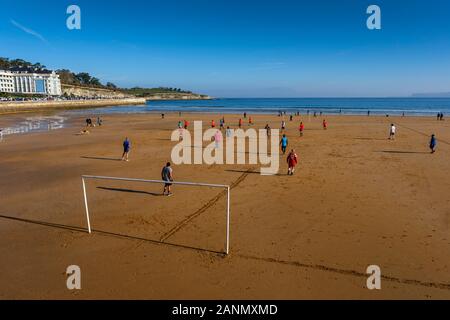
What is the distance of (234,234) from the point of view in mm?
9469

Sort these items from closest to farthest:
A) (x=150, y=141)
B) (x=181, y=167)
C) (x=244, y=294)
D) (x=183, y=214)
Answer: (x=244, y=294) < (x=183, y=214) < (x=181, y=167) < (x=150, y=141)

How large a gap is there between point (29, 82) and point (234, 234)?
167544 mm

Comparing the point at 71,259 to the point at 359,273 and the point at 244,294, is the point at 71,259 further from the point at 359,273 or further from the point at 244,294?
the point at 359,273

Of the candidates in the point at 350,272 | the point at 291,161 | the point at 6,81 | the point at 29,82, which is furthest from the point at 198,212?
the point at 29,82

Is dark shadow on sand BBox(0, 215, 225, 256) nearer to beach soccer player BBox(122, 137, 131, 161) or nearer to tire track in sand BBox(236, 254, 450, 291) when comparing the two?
tire track in sand BBox(236, 254, 450, 291)

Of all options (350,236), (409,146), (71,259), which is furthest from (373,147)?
(71,259)

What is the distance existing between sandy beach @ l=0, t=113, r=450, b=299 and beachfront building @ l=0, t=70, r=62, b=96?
5902 inches

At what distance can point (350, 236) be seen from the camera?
9250 millimetres

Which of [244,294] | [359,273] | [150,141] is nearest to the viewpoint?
[244,294]

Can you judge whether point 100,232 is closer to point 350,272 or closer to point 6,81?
point 350,272

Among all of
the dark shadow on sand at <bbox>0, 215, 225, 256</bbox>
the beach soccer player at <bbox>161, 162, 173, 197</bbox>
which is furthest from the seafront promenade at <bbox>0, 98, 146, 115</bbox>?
the beach soccer player at <bbox>161, 162, 173, 197</bbox>
